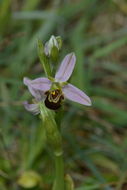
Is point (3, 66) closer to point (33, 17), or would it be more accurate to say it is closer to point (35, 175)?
point (33, 17)

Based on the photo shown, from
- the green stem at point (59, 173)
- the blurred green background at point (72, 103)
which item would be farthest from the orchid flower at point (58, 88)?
the blurred green background at point (72, 103)

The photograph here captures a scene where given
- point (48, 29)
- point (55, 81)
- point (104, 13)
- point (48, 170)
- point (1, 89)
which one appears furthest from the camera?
point (104, 13)

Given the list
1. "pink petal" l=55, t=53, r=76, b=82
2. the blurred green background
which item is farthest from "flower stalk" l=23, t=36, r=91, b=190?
the blurred green background

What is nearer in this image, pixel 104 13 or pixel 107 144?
pixel 107 144

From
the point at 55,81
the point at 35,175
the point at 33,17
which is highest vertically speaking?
the point at 55,81

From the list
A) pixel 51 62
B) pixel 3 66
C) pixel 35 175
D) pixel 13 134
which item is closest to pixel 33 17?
pixel 3 66

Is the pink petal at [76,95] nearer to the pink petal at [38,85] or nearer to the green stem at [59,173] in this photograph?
the pink petal at [38,85]

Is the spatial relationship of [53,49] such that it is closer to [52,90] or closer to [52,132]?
[52,90]
